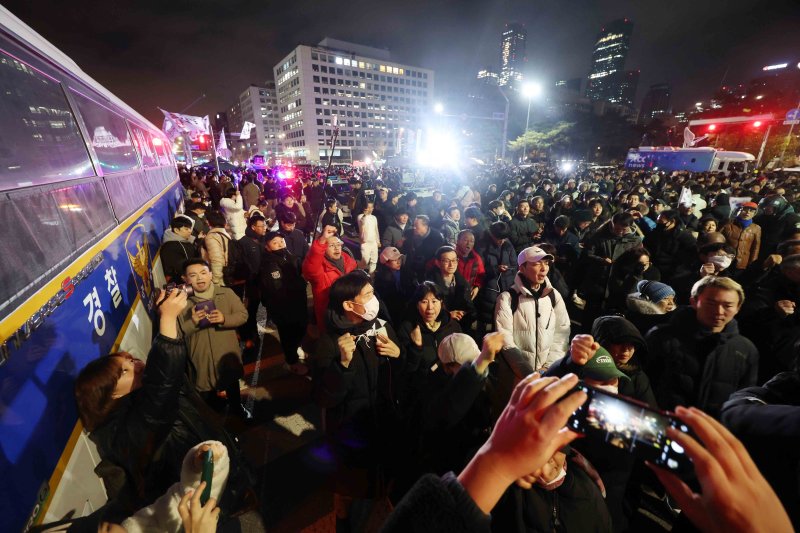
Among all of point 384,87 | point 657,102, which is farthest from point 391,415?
point 657,102

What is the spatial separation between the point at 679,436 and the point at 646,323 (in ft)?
12.1

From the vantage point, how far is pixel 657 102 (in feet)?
617

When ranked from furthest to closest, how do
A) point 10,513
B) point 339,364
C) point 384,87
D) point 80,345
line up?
point 384,87, point 339,364, point 80,345, point 10,513

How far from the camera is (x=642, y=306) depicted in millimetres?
3711

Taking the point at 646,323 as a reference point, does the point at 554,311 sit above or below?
above

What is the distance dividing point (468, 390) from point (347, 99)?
105 metres

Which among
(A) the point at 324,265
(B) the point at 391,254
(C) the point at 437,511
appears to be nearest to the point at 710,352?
(C) the point at 437,511

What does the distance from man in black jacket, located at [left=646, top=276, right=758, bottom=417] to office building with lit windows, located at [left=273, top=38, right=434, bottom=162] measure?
264 feet

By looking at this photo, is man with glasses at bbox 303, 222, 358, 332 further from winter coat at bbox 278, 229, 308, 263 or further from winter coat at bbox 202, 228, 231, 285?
winter coat at bbox 278, 229, 308, 263

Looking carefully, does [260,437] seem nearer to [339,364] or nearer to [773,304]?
[339,364]

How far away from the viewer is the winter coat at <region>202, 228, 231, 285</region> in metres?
4.84

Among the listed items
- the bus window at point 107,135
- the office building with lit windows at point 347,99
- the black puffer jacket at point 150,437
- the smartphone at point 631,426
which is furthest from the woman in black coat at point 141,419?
the office building with lit windows at point 347,99

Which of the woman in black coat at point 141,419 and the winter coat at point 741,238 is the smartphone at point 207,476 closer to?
the woman in black coat at point 141,419

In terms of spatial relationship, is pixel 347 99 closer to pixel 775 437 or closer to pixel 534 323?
pixel 534 323
